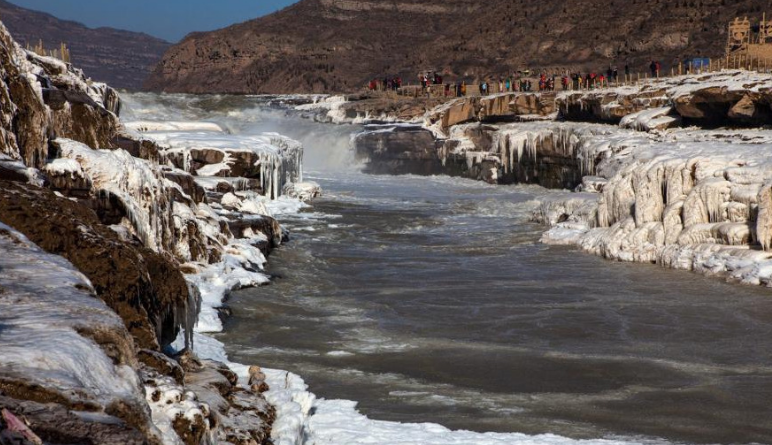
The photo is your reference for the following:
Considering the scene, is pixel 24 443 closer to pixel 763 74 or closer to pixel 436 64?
pixel 763 74

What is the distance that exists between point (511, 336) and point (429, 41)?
115242 mm

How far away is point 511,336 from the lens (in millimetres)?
15016

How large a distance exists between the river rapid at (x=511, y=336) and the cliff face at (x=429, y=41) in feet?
213

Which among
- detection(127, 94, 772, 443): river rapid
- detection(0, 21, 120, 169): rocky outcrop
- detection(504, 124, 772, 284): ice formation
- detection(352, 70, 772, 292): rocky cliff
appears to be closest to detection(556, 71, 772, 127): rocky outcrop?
detection(352, 70, 772, 292): rocky cliff

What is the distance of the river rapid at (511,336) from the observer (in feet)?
36.2

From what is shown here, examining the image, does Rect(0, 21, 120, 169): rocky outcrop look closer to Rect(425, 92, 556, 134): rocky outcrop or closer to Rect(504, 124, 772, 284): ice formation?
Rect(504, 124, 772, 284): ice formation

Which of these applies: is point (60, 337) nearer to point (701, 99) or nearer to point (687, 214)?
point (687, 214)

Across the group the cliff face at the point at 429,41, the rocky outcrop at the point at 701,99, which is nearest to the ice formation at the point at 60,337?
the rocky outcrop at the point at 701,99

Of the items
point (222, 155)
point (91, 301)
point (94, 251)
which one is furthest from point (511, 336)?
point (222, 155)

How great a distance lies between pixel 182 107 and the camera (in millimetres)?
67312

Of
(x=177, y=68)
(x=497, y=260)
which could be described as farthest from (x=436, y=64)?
(x=497, y=260)

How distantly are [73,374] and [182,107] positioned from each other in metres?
63.6

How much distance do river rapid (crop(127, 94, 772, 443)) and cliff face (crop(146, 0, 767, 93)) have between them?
213 feet

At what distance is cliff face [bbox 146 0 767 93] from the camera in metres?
91.2
